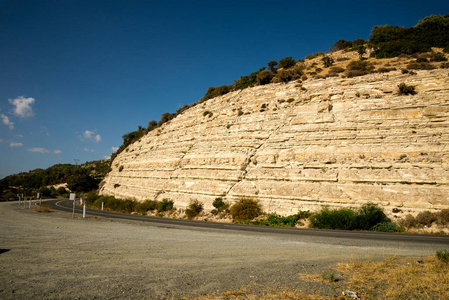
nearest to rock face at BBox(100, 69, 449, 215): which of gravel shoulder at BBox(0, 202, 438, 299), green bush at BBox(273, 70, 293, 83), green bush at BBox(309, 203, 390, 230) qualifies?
green bush at BBox(309, 203, 390, 230)

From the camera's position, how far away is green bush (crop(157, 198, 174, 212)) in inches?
1089

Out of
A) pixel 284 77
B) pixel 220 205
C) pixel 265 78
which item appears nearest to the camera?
pixel 220 205

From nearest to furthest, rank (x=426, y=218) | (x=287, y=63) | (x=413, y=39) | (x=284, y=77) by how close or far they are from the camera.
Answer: (x=426, y=218) → (x=413, y=39) → (x=284, y=77) → (x=287, y=63)

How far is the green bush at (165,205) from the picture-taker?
90.7 feet

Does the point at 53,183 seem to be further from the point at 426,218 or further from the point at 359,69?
the point at 426,218

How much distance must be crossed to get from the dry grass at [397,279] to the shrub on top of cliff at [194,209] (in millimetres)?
19542

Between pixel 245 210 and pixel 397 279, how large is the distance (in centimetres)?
1707

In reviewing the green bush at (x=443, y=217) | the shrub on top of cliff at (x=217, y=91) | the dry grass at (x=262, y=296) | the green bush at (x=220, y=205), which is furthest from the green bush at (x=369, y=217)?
the shrub on top of cliff at (x=217, y=91)

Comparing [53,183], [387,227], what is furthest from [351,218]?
[53,183]

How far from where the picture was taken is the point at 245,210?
2184 centimetres

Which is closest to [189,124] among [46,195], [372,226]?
[372,226]

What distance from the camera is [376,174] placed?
1944 centimetres

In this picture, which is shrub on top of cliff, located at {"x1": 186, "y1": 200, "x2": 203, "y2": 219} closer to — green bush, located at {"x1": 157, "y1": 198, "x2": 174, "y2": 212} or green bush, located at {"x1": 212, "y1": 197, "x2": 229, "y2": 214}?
green bush, located at {"x1": 212, "y1": 197, "x2": 229, "y2": 214}

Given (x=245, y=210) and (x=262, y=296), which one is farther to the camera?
(x=245, y=210)
